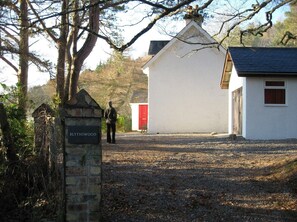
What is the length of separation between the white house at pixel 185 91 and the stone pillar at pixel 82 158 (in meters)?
21.1

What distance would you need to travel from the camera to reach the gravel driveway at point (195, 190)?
6.23 meters

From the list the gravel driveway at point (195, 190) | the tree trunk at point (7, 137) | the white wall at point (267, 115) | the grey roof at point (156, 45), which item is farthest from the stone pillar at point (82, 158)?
the grey roof at point (156, 45)

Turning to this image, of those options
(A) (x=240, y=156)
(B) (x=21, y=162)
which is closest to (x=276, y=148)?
(A) (x=240, y=156)

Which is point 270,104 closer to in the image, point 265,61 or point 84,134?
point 265,61

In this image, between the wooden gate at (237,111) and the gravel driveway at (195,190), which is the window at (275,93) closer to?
the wooden gate at (237,111)

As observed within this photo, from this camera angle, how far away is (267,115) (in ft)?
62.0

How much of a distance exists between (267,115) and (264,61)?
8.75 ft

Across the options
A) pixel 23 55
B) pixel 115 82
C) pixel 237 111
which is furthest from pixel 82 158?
pixel 115 82

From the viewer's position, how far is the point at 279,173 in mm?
8711

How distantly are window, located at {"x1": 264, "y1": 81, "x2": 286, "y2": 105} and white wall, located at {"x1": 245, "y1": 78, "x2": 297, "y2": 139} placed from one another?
0.60 ft

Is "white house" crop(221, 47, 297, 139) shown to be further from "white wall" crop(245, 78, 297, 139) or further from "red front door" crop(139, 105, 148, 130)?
"red front door" crop(139, 105, 148, 130)

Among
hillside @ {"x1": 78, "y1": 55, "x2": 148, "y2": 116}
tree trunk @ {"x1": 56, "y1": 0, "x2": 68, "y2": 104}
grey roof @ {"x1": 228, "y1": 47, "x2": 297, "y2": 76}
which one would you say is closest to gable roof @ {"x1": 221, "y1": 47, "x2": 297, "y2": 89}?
grey roof @ {"x1": 228, "y1": 47, "x2": 297, "y2": 76}

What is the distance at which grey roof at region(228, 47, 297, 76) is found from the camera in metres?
18.4

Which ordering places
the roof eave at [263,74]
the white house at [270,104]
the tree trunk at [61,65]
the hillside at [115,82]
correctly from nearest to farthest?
the tree trunk at [61,65]
the roof eave at [263,74]
the white house at [270,104]
the hillside at [115,82]
